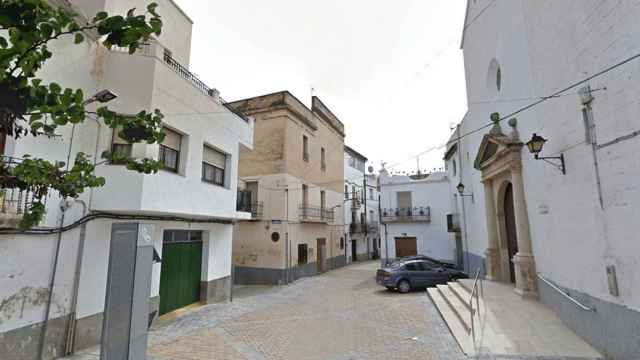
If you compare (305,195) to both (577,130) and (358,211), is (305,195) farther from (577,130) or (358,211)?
(577,130)

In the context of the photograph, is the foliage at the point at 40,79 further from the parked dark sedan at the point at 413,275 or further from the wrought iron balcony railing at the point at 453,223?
the wrought iron balcony railing at the point at 453,223

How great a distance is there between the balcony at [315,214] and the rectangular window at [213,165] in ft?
24.2

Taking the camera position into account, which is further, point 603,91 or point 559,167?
point 559,167

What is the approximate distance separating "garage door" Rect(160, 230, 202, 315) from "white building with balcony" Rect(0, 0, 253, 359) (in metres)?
0.03

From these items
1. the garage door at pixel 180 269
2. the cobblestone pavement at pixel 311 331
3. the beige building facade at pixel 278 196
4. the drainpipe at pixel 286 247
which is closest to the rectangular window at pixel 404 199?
the beige building facade at pixel 278 196

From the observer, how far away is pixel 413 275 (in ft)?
44.3

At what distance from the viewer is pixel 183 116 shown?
9.05 meters

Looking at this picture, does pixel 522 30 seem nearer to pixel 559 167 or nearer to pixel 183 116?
pixel 559 167

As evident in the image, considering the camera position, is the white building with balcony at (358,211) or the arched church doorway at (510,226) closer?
the arched church doorway at (510,226)

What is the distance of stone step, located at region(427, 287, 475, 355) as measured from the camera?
6.62m

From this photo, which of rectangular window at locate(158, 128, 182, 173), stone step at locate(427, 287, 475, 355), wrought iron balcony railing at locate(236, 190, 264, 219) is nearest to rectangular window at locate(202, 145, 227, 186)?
rectangular window at locate(158, 128, 182, 173)

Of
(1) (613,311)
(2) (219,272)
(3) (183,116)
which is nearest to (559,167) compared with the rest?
(1) (613,311)

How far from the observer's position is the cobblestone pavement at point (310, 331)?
6734 mm

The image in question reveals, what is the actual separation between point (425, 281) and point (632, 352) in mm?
8891
